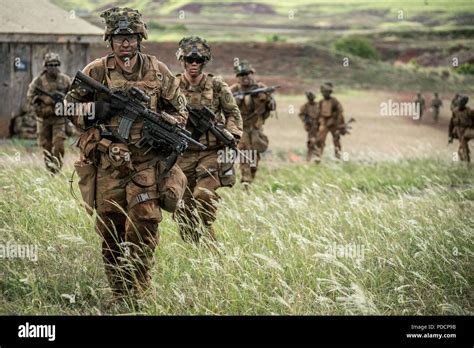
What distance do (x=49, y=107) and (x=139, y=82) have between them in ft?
22.9

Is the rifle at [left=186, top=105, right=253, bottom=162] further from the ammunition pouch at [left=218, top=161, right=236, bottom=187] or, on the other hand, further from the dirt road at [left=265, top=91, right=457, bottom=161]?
the dirt road at [left=265, top=91, right=457, bottom=161]

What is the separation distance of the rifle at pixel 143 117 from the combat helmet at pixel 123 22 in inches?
14.9

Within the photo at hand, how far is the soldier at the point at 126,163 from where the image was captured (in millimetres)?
6387

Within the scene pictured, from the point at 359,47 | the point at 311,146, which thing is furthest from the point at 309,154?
the point at 359,47

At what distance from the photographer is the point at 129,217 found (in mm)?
6496

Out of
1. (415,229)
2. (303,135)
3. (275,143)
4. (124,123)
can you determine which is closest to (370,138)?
(303,135)

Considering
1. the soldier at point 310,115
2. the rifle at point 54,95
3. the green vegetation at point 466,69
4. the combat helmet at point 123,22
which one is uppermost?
the combat helmet at point 123,22

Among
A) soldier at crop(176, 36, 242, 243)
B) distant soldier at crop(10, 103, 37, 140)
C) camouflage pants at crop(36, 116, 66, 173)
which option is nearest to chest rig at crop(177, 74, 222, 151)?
soldier at crop(176, 36, 242, 243)

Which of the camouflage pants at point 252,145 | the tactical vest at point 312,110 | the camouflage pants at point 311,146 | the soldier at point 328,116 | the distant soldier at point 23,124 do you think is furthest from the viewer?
the tactical vest at point 312,110

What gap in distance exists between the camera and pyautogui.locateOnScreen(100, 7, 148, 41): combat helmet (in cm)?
630

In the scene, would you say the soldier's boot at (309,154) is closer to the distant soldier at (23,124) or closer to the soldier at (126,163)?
the distant soldier at (23,124)

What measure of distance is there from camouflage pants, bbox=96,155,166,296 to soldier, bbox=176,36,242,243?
55.2 inches
